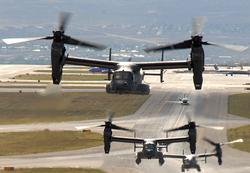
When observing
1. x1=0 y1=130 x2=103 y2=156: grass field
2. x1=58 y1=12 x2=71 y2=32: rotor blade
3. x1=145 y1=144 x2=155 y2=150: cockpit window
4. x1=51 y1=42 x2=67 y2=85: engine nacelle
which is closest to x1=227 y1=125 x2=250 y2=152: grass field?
x1=0 y1=130 x2=103 y2=156: grass field

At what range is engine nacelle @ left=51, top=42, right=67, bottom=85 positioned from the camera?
6028cm

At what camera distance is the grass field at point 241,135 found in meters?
144

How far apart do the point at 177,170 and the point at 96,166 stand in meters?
15.2

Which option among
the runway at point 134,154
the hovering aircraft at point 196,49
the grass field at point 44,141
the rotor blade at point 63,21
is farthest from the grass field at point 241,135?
the rotor blade at point 63,21

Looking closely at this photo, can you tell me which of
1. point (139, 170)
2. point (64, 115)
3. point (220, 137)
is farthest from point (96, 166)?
point (64, 115)

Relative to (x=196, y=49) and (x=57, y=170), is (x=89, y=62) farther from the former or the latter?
(x=57, y=170)

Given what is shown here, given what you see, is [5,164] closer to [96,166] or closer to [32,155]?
[32,155]

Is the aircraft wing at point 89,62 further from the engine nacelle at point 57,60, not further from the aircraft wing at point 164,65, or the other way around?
the aircraft wing at point 164,65

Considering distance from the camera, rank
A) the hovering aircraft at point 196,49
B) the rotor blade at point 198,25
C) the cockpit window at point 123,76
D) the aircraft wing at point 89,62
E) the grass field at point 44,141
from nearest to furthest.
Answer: the rotor blade at point 198,25
the hovering aircraft at point 196,49
the aircraft wing at point 89,62
the cockpit window at point 123,76
the grass field at point 44,141

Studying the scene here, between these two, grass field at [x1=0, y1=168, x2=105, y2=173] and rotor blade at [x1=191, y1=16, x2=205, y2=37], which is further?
grass field at [x1=0, y1=168, x2=105, y2=173]

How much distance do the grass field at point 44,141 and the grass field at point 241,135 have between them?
99.4 ft

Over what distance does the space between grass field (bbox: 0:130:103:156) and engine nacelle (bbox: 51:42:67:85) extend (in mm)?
77999

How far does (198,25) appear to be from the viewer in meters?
59.0

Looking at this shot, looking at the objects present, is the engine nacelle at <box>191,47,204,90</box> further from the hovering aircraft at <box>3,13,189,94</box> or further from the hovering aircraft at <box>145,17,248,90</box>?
the hovering aircraft at <box>3,13,189,94</box>
